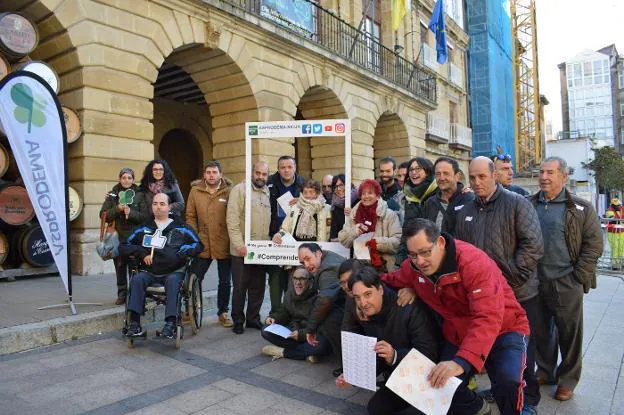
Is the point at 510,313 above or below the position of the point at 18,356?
above

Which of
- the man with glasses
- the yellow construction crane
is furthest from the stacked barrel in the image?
the yellow construction crane

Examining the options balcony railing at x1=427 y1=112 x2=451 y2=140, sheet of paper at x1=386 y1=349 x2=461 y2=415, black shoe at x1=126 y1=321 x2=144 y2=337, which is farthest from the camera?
balcony railing at x1=427 y1=112 x2=451 y2=140

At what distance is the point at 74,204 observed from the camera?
25.6ft

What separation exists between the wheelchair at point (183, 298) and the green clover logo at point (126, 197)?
78 centimetres

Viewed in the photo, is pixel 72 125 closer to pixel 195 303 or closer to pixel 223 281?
pixel 223 281

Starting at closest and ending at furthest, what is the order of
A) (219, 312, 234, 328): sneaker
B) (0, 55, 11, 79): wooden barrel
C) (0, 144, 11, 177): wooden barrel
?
(219, 312, 234, 328): sneaker, (0, 55, 11, 79): wooden barrel, (0, 144, 11, 177): wooden barrel

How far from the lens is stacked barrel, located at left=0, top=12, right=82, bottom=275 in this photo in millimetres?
7086

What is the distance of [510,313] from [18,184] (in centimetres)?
741

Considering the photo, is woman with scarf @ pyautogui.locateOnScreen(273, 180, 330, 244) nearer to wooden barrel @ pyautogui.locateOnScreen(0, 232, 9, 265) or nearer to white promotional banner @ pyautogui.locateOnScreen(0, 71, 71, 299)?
white promotional banner @ pyautogui.locateOnScreen(0, 71, 71, 299)

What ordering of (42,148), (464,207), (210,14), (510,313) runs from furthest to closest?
(210,14) < (42,148) < (464,207) < (510,313)

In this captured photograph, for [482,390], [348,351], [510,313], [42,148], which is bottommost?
[482,390]

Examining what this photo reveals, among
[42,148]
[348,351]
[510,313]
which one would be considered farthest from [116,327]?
[510,313]

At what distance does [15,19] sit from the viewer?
Answer: 7.22 meters

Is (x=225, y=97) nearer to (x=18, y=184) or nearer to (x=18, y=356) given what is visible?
(x=18, y=184)
